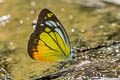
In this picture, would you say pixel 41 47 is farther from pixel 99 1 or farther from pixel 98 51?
pixel 99 1

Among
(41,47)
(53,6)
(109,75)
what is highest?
(53,6)

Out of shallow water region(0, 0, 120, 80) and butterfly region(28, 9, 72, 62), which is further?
shallow water region(0, 0, 120, 80)

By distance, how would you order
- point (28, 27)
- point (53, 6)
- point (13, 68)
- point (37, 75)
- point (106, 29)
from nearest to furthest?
point (37, 75) < point (13, 68) < point (106, 29) < point (28, 27) < point (53, 6)

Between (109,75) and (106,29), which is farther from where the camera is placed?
(106,29)

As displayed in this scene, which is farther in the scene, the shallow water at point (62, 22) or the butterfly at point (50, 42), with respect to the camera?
the shallow water at point (62, 22)

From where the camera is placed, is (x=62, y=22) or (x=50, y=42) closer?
(x=50, y=42)

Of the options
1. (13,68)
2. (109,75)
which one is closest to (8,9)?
(13,68)

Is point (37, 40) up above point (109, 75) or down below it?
above

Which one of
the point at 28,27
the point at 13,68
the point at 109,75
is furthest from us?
the point at 28,27
